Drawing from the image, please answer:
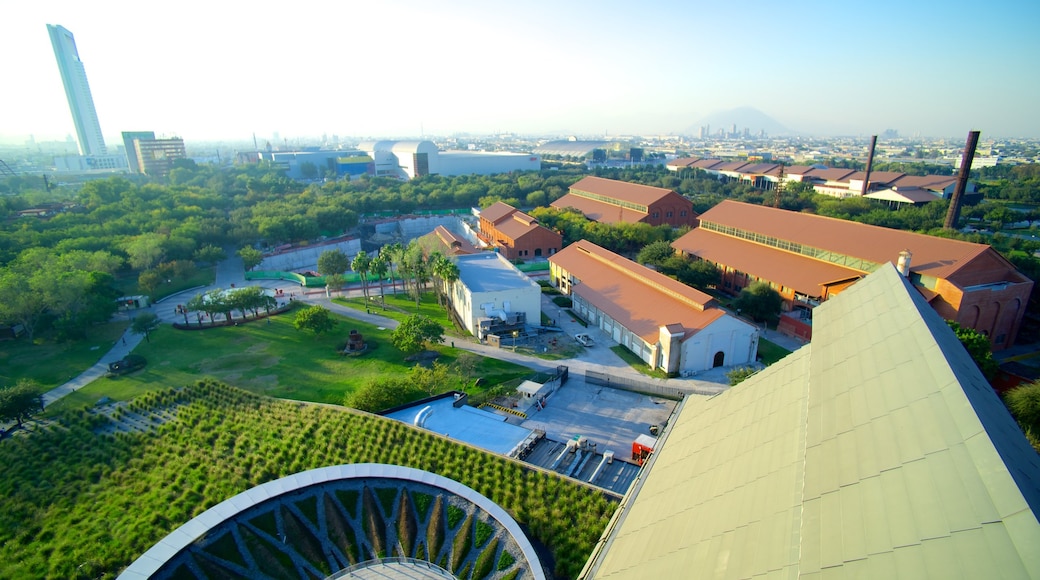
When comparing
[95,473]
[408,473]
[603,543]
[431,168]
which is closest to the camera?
[603,543]

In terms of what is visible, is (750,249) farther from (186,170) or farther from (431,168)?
(186,170)

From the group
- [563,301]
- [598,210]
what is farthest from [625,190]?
[563,301]

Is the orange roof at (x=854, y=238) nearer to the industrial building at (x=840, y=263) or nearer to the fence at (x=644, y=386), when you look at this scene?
the industrial building at (x=840, y=263)

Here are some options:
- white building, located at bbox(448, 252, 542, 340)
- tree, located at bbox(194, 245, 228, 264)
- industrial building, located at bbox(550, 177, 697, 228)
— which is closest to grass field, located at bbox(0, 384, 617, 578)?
white building, located at bbox(448, 252, 542, 340)

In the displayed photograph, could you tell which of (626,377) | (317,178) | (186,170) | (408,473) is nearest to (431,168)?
(317,178)

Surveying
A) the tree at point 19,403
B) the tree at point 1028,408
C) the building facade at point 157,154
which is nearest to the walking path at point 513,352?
the tree at point 19,403

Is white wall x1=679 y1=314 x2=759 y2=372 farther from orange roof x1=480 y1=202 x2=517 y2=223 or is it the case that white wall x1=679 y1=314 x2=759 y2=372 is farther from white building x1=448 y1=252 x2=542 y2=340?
orange roof x1=480 y1=202 x2=517 y2=223
